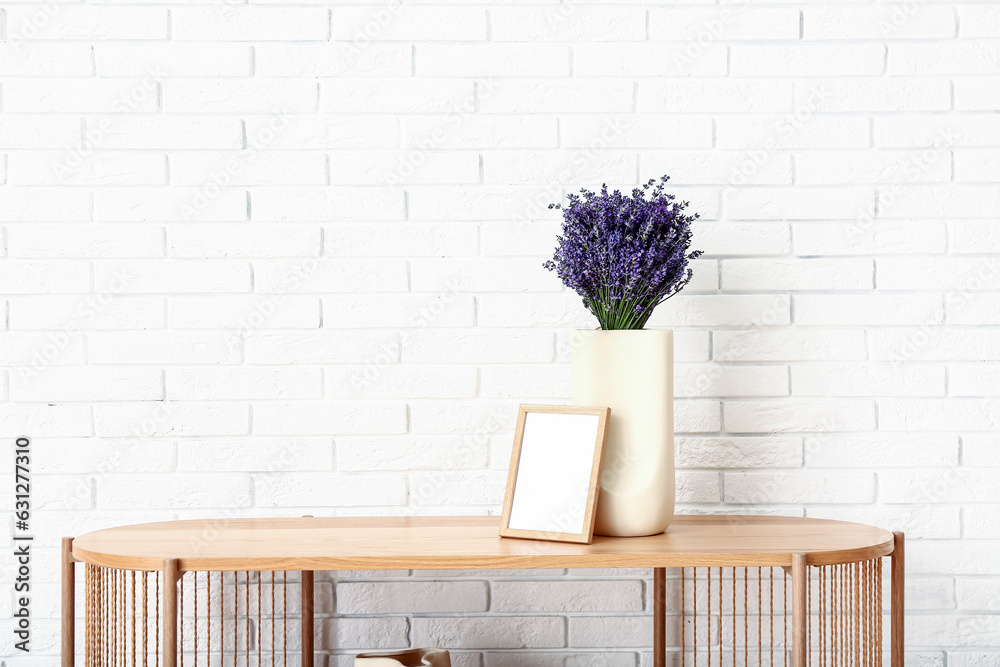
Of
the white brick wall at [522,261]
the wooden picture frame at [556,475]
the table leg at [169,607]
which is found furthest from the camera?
the white brick wall at [522,261]

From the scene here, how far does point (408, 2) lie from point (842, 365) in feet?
3.71

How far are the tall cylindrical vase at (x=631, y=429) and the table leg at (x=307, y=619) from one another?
59 centimetres

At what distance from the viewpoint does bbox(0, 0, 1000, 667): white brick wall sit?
1519 millimetres

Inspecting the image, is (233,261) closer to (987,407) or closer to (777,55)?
(777,55)

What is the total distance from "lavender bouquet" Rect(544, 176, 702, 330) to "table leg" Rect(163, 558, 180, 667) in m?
0.73

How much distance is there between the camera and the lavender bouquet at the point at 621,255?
4.05 ft

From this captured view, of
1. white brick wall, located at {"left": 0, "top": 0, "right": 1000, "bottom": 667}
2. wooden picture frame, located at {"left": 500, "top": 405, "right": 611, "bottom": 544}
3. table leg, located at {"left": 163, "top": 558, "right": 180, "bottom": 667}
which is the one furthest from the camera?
white brick wall, located at {"left": 0, "top": 0, "right": 1000, "bottom": 667}

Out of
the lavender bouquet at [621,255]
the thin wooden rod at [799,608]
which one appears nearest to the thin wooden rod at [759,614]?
the thin wooden rod at [799,608]

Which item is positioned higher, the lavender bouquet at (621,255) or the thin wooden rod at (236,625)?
the lavender bouquet at (621,255)

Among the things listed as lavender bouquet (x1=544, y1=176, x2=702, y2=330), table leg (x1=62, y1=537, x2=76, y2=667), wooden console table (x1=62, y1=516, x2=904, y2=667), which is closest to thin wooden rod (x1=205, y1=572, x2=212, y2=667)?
wooden console table (x1=62, y1=516, x2=904, y2=667)

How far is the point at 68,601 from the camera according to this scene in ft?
4.07

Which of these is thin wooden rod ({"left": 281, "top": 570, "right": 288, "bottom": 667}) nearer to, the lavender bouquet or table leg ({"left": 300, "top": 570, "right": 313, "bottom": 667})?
table leg ({"left": 300, "top": 570, "right": 313, "bottom": 667})

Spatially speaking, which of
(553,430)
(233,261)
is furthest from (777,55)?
(233,261)

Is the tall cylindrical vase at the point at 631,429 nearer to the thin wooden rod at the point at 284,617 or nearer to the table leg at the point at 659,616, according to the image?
the table leg at the point at 659,616
